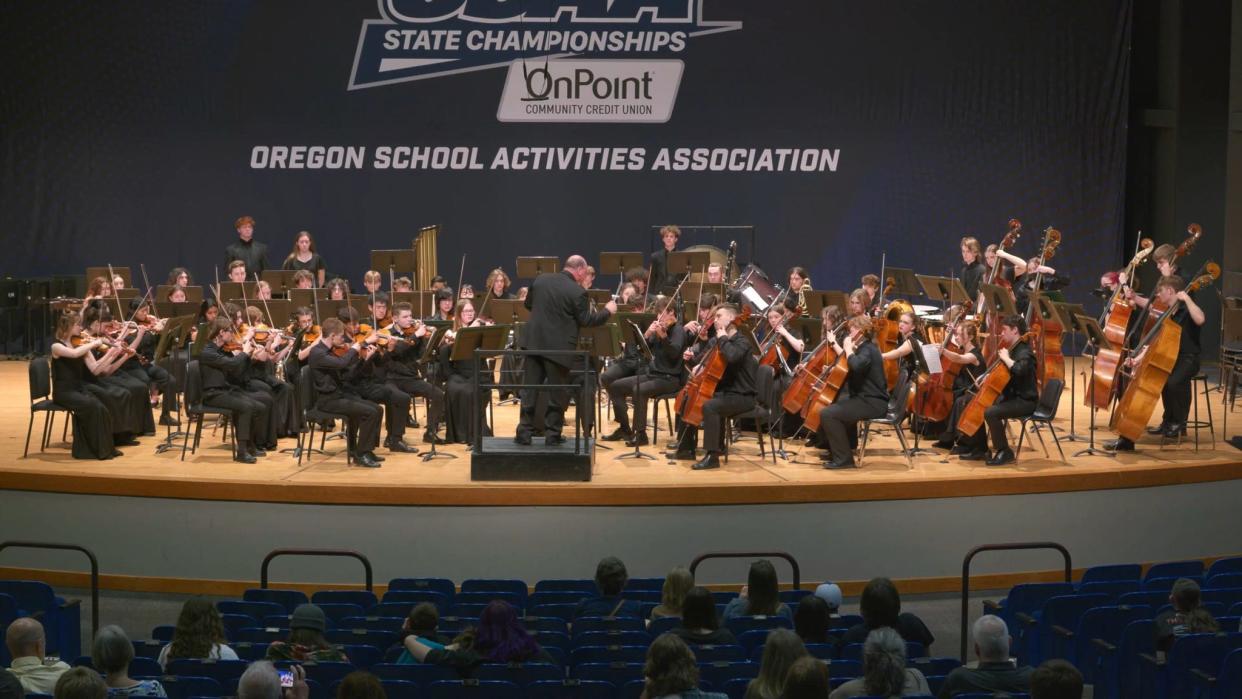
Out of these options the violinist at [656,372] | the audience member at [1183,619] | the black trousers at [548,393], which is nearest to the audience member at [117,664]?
the audience member at [1183,619]

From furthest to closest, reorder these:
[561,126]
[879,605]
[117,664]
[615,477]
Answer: [561,126], [615,477], [879,605], [117,664]

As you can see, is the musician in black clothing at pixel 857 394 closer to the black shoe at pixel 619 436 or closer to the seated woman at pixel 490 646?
the black shoe at pixel 619 436

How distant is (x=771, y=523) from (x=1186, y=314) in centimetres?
406

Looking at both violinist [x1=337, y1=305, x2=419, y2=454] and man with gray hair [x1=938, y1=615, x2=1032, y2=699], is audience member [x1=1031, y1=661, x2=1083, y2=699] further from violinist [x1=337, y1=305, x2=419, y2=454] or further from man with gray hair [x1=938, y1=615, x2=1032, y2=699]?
violinist [x1=337, y1=305, x2=419, y2=454]

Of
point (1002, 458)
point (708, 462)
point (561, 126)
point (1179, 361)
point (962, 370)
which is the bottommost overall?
point (708, 462)

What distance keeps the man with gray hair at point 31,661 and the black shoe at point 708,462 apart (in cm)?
615

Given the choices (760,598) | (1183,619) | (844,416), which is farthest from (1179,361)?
(760,598)

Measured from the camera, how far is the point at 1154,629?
729 cm

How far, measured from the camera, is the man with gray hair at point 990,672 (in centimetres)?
618

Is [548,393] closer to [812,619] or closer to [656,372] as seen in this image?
[656,372]

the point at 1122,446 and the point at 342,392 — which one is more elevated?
the point at 342,392

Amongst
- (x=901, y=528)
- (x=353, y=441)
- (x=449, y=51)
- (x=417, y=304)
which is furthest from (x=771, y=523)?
(x=449, y=51)

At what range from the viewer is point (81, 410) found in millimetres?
11797

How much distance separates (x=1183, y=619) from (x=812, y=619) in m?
1.88
